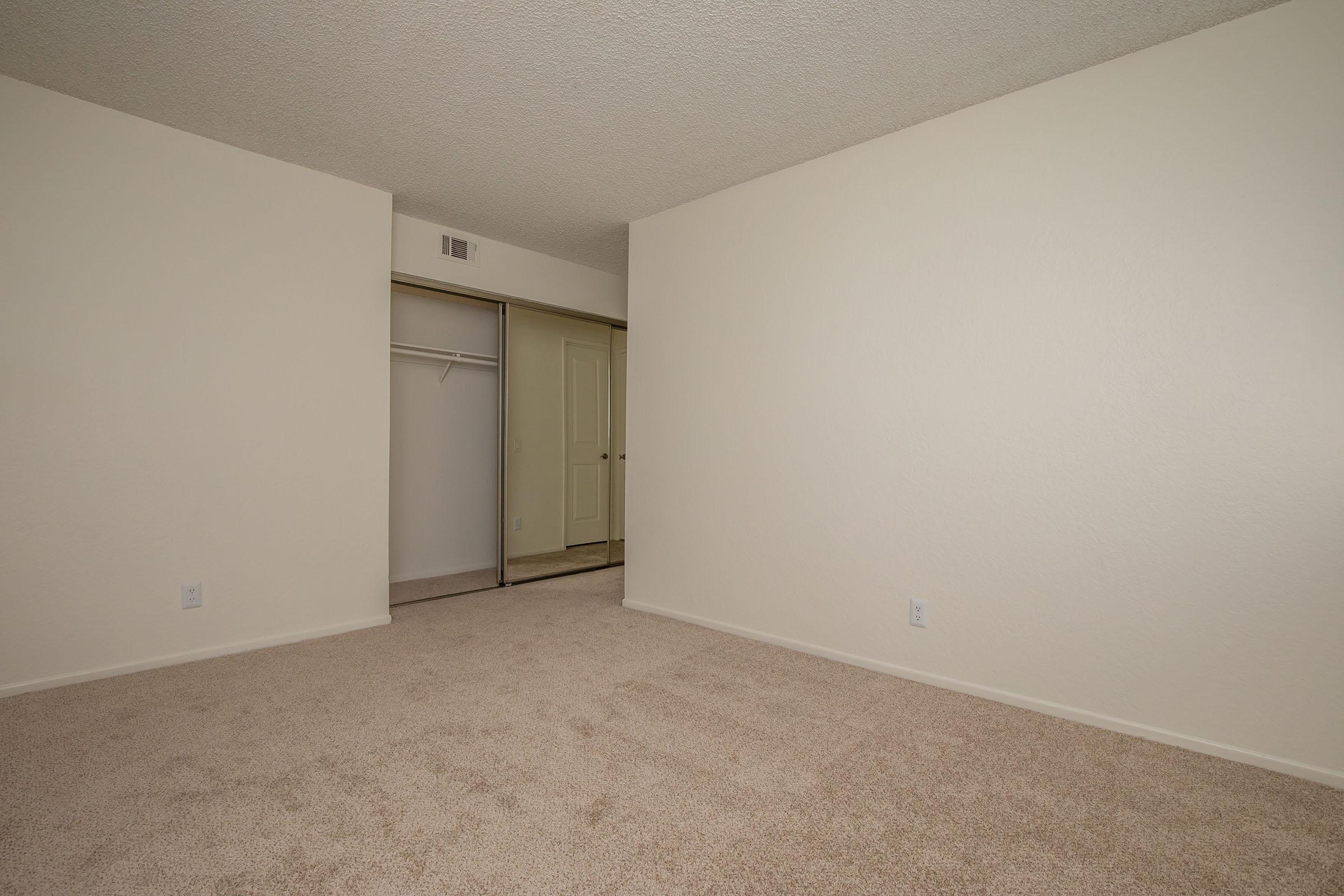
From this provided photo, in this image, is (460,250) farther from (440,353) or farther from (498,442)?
(498,442)

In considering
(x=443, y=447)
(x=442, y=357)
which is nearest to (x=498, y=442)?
(x=443, y=447)

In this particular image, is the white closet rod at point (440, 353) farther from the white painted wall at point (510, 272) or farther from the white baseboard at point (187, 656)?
the white baseboard at point (187, 656)

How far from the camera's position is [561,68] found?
8.05 ft

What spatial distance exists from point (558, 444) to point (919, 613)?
3.57 meters

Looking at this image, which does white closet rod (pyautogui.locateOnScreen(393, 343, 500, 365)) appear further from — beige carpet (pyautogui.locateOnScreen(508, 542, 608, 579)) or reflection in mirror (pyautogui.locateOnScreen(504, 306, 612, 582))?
beige carpet (pyautogui.locateOnScreen(508, 542, 608, 579))

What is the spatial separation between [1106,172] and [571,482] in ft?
14.5

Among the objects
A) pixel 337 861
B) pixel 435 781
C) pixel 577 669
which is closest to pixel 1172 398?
pixel 577 669

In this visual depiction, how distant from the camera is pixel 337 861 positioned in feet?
5.15

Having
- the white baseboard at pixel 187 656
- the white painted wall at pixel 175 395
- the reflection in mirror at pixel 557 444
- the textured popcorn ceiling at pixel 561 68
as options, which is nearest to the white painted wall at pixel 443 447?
the reflection in mirror at pixel 557 444

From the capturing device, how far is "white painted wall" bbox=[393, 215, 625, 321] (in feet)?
13.4

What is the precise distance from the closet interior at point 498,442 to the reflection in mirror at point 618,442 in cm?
2

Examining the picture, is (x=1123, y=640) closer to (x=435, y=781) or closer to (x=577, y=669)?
(x=577, y=669)

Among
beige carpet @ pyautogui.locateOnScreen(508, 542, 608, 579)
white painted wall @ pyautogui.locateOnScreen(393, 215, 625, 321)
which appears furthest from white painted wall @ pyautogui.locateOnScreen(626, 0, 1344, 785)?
beige carpet @ pyautogui.locateOnScreen(508, 542, 608, 579)

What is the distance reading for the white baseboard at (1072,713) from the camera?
6.70 ft
